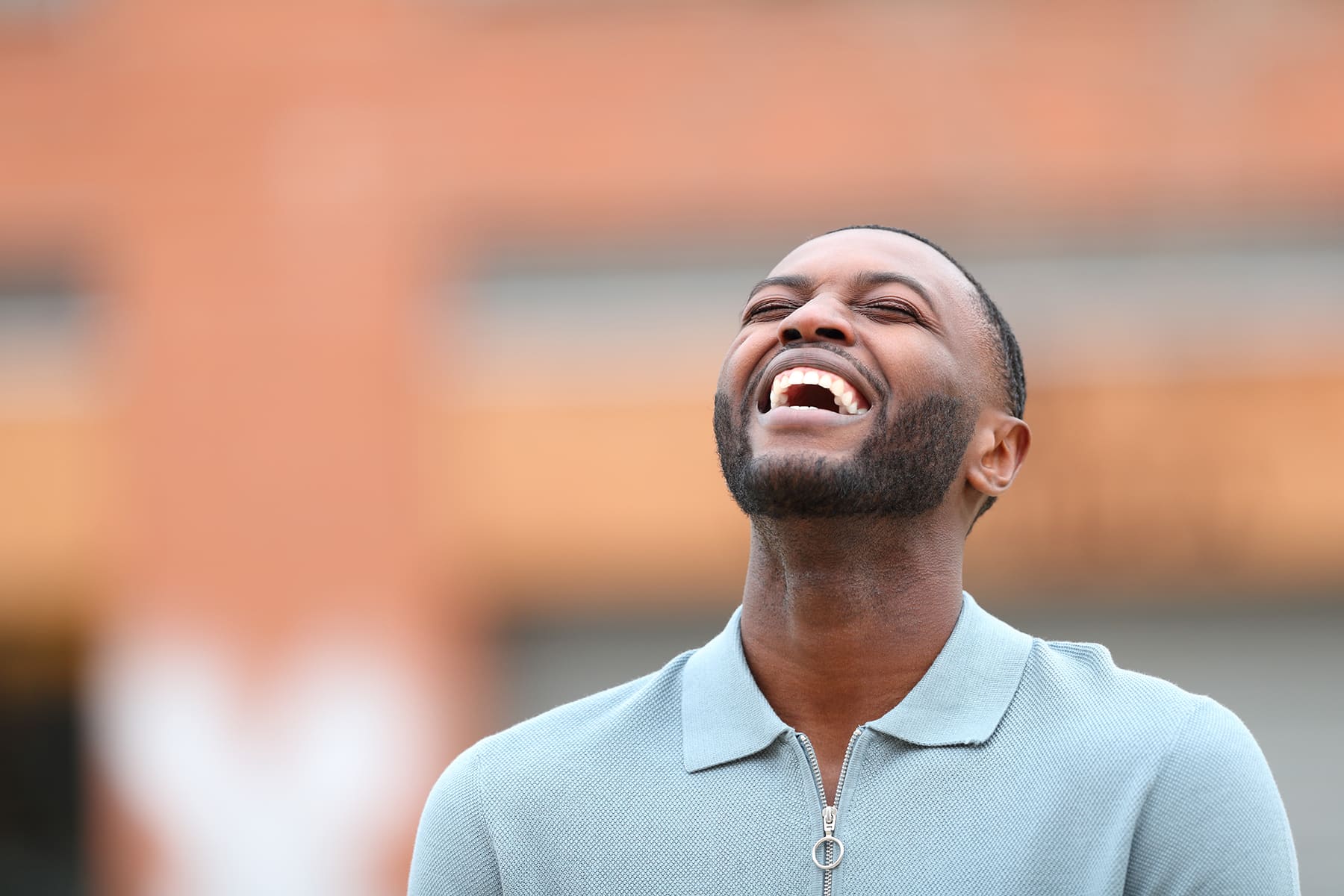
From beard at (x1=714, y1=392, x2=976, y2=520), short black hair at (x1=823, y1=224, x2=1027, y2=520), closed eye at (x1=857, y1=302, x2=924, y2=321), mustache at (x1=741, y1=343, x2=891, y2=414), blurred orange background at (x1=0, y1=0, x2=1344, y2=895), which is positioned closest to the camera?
beard at (x1=714, y1=392, x2=976, y2=520)

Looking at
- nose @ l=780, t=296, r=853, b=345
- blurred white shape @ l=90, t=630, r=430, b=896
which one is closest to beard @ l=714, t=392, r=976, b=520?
nose @ l=780, t=296, r=853, b=345

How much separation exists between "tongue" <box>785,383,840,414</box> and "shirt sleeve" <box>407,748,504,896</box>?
70cm

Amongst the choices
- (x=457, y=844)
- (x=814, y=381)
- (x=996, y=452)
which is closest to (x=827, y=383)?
(x=814, y=381)

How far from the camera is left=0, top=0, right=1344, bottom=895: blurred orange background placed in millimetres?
9992

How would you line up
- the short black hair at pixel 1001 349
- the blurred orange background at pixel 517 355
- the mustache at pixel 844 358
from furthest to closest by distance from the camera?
the blurred orange background at pixel 517 355
the short black hair at pixel 1001 349
the mustache at pixel 844 358

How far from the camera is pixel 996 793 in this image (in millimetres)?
2309

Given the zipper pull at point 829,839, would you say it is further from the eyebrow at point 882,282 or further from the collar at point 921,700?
the eyebrow at point 882,282

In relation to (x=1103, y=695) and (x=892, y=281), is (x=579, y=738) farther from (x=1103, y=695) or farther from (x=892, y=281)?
(x=892, y=281)

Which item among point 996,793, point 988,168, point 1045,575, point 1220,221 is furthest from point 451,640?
point 996,793

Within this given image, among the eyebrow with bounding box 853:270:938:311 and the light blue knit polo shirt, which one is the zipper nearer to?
the light blue knit polo shirt

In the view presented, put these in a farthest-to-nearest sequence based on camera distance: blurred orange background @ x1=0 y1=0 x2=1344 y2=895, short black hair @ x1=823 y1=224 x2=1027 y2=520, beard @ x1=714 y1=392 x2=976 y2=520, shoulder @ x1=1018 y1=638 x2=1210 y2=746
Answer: blurred orange background @ x1=0 y1=0 x2=1344 y2=895 < short black hair @ x1=823 y1=224 x2=1027 y2=520 < beard @ x1=714 y1=392 x2=976 y2=520 < shoulder @ x1=1018 y1=638 x2=1210 y2=746

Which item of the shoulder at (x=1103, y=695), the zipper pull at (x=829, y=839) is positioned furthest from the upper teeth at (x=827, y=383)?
the zipper pull at (x=829, y=839)

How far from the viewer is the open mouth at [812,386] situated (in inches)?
101

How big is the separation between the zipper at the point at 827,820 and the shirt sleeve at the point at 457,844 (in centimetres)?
45
